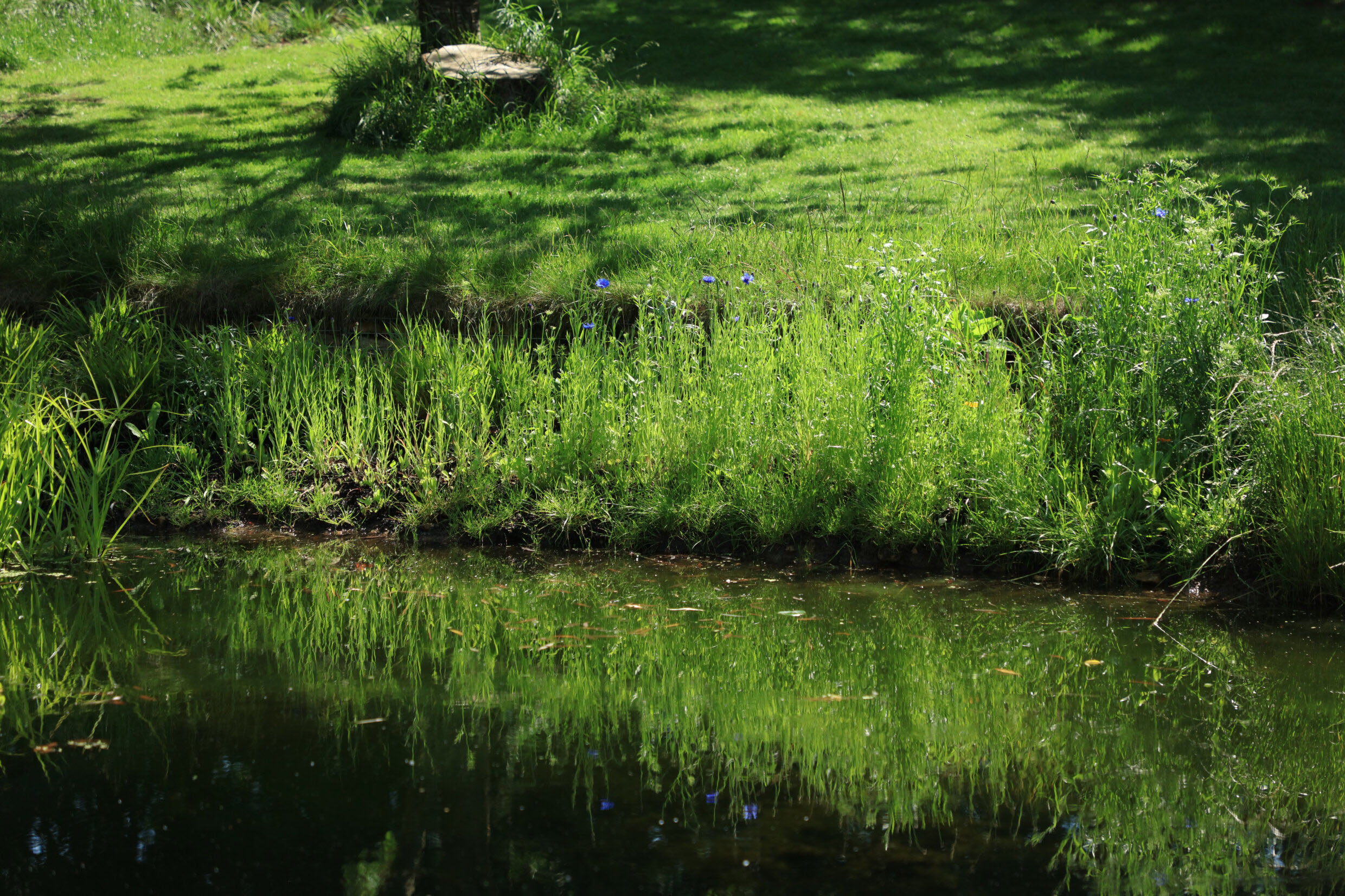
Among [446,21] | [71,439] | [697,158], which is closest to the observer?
[71,439]

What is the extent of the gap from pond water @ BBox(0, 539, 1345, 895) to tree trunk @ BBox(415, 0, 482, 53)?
23.0 feet

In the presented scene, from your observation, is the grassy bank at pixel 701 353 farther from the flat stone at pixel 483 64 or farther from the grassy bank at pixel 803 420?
the flat stone at pixel 483 64

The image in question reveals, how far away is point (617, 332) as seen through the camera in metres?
6.06

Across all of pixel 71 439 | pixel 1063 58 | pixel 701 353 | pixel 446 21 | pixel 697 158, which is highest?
pixel 446 21

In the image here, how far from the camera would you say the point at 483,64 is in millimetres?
9742

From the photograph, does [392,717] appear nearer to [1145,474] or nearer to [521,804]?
[521,804]

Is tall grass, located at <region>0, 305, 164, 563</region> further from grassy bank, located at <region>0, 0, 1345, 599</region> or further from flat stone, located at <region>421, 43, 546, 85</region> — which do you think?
flat stone, located at <region>421, 43, 546, 85</region>

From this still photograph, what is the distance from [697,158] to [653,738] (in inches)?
268

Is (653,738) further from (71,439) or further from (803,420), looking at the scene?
(71,439)

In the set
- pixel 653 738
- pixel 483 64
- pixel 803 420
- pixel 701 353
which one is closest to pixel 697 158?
pixel 483 64

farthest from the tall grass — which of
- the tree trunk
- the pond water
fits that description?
the tree trunk

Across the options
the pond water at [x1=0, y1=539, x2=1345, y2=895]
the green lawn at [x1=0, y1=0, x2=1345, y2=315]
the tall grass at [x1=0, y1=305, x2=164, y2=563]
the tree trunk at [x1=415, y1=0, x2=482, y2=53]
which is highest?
the tree trunk at [x1=415, y1=0, x2=482, y2=53]

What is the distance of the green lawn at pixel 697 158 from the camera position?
632 cm

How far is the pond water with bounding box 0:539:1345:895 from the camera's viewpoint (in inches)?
96.9
